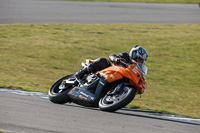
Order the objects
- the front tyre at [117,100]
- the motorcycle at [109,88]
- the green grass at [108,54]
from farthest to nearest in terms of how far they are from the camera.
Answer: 1. the green grass at [108,54]
2. the motorcycle at [109,88]
3. the front tyre at [117,100]

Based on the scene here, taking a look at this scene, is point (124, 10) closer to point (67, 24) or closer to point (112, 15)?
point (112, 15)

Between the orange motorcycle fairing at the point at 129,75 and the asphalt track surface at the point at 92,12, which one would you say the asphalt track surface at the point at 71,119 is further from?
the asphalt track surface at the point at 92,12

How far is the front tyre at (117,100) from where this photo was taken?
21.1ft

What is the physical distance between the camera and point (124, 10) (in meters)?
24.1

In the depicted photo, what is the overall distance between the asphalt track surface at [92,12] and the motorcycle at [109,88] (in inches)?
497

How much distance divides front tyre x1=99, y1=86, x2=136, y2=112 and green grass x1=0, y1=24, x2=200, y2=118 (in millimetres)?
1473

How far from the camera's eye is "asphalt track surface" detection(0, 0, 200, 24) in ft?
67.4

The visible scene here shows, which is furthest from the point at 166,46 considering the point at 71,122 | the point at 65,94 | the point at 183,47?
the point at 71,122

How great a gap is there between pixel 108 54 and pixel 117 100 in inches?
331

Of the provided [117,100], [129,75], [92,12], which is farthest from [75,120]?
[92,12]

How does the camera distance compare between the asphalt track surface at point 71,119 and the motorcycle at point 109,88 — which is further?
the motorcycle at point 109,88

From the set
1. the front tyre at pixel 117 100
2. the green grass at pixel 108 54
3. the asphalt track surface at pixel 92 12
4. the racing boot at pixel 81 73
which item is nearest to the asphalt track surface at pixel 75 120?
the front tyre at pixel 117 100

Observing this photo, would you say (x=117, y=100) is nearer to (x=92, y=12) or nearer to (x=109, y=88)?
(x=109, y=88)

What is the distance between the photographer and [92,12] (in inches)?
899
